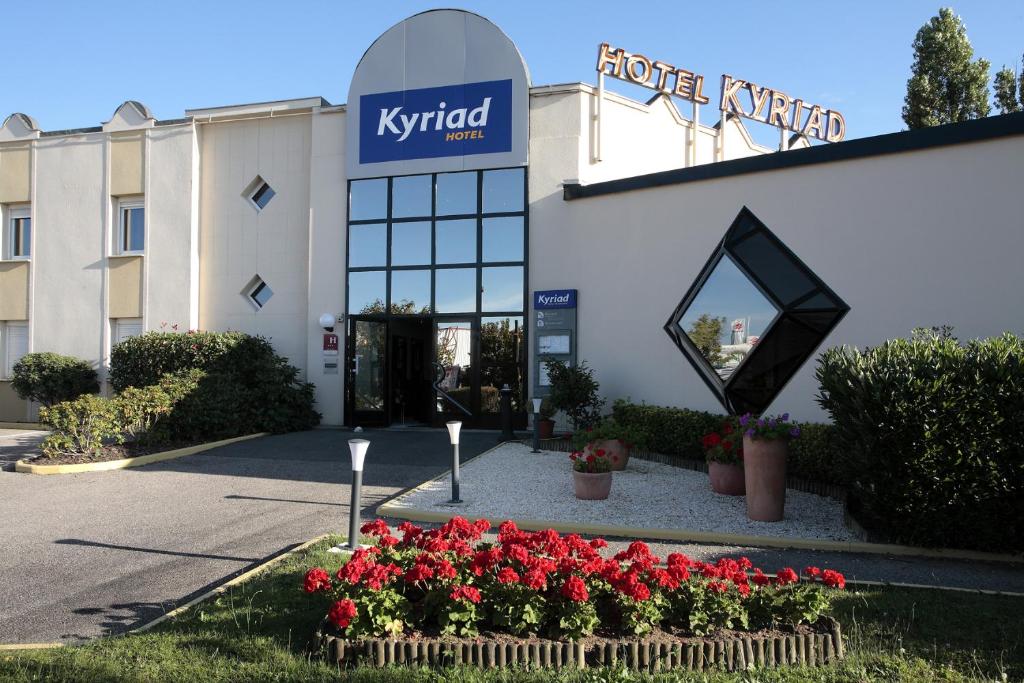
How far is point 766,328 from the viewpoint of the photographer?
1100 cm

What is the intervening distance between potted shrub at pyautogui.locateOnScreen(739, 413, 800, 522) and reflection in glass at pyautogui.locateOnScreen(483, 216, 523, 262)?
8.31 metres

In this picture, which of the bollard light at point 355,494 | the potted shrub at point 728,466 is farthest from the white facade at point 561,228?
the bollard light at point 355,494

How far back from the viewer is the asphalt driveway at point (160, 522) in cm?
530

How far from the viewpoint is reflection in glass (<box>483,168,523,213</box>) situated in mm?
15352

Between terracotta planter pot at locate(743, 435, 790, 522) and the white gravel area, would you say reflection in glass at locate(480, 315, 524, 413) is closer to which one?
the white gravel area

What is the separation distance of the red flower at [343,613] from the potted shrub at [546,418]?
968 cm

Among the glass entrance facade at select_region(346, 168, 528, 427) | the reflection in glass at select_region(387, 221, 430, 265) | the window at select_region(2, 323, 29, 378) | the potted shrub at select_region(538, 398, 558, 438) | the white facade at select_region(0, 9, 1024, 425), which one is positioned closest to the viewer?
the white facade at select_region(0, 9, 1024, 425)

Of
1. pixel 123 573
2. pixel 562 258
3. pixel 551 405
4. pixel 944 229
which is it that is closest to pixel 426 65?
pixel 562 258

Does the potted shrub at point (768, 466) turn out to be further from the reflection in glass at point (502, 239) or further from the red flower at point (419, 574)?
the reflection in glass at point (502, 239)

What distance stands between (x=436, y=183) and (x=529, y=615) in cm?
1278

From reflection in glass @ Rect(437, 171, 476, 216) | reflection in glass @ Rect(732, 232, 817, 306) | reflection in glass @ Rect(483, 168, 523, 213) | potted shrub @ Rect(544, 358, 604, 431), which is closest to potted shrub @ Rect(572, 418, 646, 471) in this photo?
potted shrub @ Rect(544, 358, 604, 431)

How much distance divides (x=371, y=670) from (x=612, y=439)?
681 centimetres

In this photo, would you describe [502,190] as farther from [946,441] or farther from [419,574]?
[419,574]

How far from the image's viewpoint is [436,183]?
15922 mm
